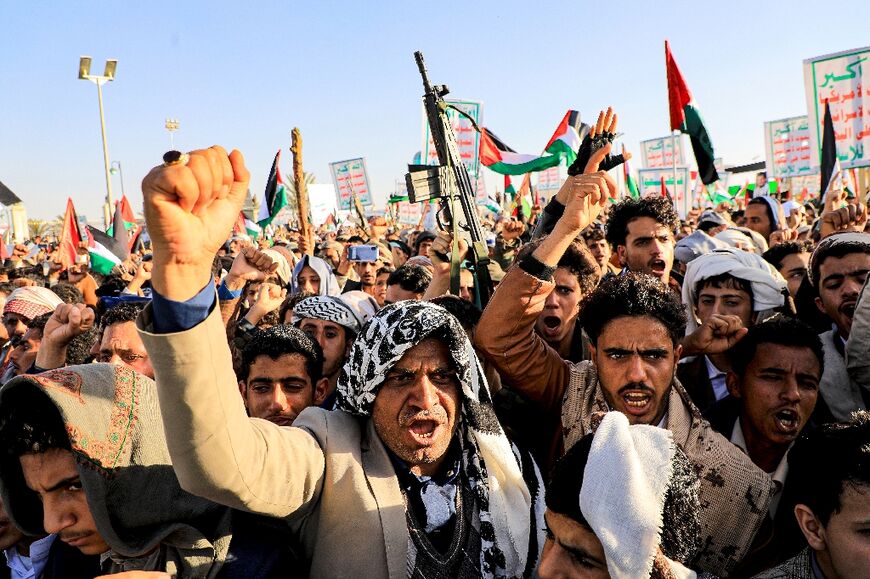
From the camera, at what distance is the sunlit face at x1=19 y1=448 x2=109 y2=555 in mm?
1679

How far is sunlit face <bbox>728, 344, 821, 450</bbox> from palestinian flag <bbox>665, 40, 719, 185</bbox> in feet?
14.7

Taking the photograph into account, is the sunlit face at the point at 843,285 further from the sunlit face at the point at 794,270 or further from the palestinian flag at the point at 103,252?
the palestinian flag at the point at 103,252

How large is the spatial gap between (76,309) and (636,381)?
94.3 inches

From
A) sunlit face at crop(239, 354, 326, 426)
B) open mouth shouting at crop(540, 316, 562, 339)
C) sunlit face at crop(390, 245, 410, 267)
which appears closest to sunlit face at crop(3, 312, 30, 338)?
sunlit face at crop(239, 354, 326, 426)

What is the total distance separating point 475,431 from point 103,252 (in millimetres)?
7497

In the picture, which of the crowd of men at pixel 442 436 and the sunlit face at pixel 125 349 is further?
the sunlit face at pixel 125 349

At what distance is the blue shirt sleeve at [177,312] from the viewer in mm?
1260

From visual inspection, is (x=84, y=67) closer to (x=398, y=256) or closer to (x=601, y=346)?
(x=398, y=256)

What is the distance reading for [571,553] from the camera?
153 cm

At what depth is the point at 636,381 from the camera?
7.73 feet

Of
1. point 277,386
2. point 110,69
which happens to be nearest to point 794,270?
point 277,386

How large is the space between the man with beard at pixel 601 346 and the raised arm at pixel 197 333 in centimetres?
119

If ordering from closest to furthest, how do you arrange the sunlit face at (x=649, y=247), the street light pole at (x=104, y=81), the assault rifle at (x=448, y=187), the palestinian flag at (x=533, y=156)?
1. the assault rifle at (x=448, y=187)
2. the sunlit face at (x=649, y=247)
3. the palestinian flag at (x=533, y=156)
4. the street light pole at (x=104, y=81)

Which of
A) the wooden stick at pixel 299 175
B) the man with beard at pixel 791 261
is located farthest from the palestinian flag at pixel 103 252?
the man with beard at pixel 791 261
